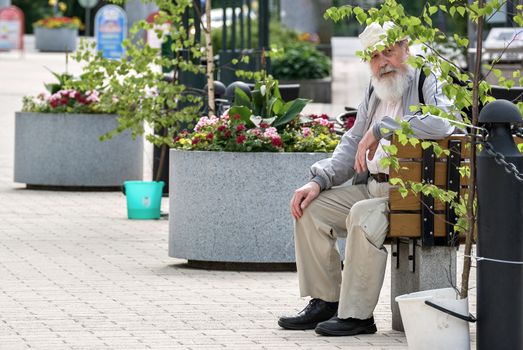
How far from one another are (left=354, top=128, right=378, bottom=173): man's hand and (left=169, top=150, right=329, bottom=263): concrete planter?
2.09m

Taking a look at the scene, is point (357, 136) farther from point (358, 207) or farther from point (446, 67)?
point (446, 67)

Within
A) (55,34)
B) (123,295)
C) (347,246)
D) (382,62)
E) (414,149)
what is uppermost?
(55,34)

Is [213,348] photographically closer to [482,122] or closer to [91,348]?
[91,348]

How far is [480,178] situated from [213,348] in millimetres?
1418

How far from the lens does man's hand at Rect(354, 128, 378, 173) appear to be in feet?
21.0

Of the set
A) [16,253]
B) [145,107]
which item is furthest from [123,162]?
[16,253]

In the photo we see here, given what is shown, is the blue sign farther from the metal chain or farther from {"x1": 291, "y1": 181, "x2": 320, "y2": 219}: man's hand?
the metal chain

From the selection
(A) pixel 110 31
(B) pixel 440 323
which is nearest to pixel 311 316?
(B) pixel 440 323

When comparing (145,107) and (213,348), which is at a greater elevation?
(145,107)

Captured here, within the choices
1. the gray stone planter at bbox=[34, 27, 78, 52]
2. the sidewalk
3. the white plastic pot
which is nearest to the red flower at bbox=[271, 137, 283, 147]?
the sidewalk

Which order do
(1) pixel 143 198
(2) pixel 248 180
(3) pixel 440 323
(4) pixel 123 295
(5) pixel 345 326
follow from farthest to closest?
(1) pixel 143 198 → (2) pixel 248 180 → (4) pixel 123 295 → (5) pixel 345 326 → (3) pixel 440 323

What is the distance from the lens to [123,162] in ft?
44.6

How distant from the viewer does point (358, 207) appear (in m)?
6.41

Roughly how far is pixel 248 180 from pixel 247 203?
14cm
